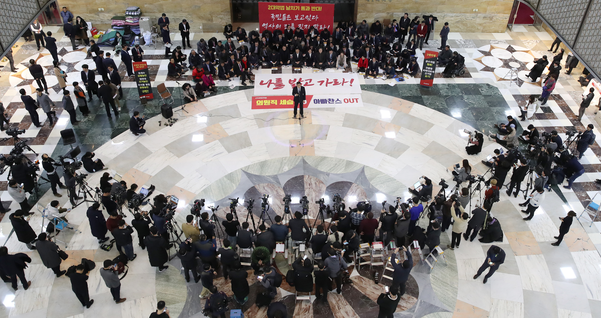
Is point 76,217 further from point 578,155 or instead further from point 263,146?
point 578,155

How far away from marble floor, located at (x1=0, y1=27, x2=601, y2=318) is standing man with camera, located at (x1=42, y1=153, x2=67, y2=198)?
96 centimetres

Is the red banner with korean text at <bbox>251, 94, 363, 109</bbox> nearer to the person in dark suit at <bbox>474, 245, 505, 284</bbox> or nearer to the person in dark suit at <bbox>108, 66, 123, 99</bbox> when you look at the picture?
the person in dark suit at <bbox>108, 66, 123, 99</bbox>

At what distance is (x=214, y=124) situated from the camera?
1698 cm

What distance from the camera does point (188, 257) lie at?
10.7 m

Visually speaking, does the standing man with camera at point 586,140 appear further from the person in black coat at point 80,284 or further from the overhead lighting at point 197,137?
the person in black coat at point 80,284

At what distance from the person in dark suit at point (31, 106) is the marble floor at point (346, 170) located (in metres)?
0.48

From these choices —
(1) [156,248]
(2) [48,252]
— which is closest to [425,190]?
(1) [156,248]

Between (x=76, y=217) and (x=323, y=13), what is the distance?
48.2 ft

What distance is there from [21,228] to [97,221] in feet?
6.35

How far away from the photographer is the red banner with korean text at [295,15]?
21.6 m

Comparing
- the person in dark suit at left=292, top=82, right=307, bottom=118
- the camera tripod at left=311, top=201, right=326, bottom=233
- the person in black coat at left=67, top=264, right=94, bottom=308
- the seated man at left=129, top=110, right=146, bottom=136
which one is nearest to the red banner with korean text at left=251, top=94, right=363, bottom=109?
the person in dark suit at left=292, top=82, right=307, bottom=118

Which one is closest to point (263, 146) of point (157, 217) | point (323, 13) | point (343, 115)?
point (343, 115)

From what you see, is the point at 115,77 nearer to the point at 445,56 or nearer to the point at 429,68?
the point at 429,68

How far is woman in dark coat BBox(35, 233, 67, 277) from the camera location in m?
10.7
